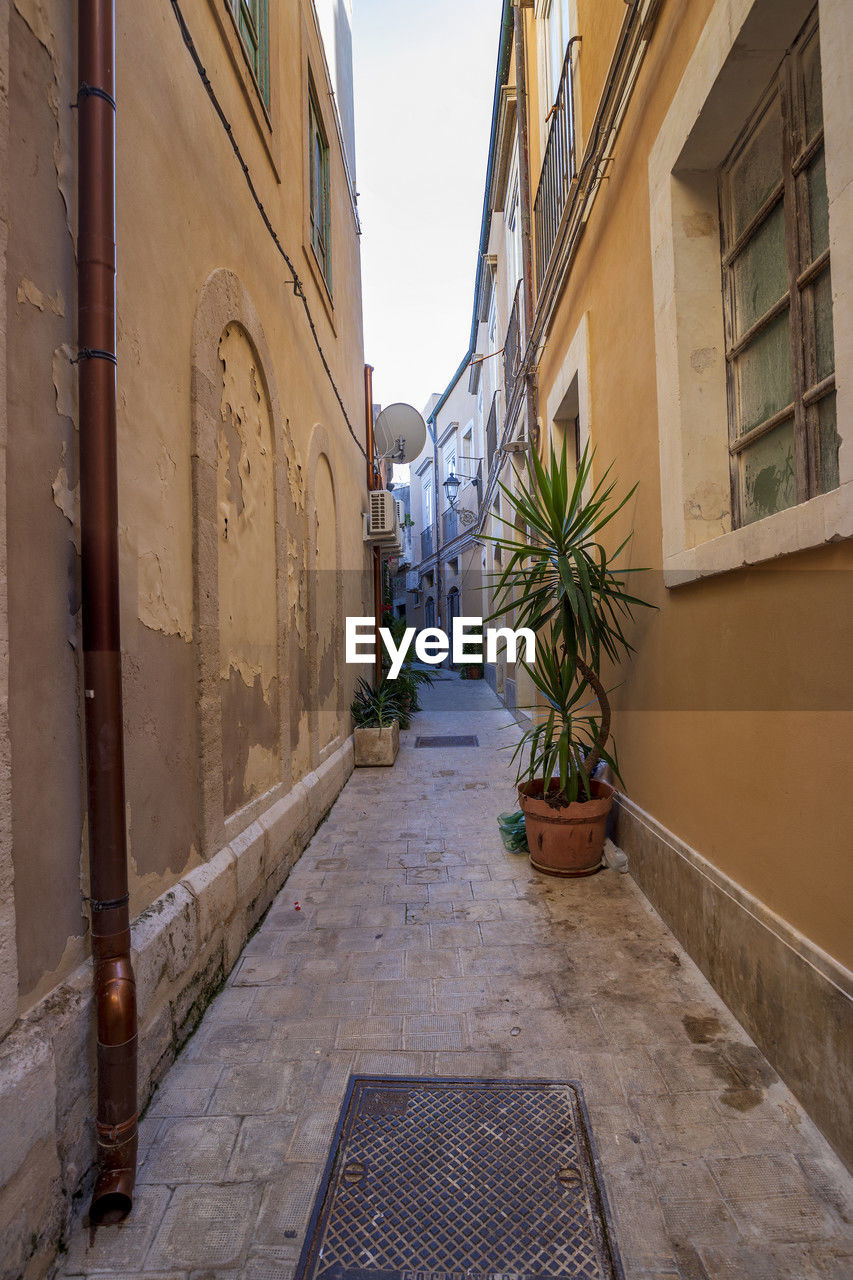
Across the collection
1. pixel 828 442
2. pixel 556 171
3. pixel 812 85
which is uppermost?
pixel 556 171

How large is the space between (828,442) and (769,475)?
41 cm

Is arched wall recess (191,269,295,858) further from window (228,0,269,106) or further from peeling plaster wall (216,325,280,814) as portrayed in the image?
window (228,0,269,106)

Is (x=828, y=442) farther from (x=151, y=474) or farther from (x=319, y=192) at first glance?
(x=319, y=192)

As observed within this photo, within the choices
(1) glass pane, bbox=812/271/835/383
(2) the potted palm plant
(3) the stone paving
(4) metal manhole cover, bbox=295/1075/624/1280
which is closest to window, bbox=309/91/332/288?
(2) the potted palm plant

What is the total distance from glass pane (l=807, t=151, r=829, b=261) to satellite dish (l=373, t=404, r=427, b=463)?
8545 mm

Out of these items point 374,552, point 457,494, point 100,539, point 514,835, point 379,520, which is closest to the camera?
point 100,539

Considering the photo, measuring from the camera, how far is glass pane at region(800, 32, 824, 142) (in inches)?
80.3

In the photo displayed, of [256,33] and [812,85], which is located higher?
[256,33]

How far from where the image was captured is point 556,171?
18.3 ft

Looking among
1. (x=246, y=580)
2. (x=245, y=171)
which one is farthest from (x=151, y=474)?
(x=245, y=171)

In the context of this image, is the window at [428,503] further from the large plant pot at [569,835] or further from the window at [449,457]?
the large plant pot at [569,835]

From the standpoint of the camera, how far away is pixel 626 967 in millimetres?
2648

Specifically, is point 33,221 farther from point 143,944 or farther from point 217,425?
point 143,944

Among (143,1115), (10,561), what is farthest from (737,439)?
(143,1115)
